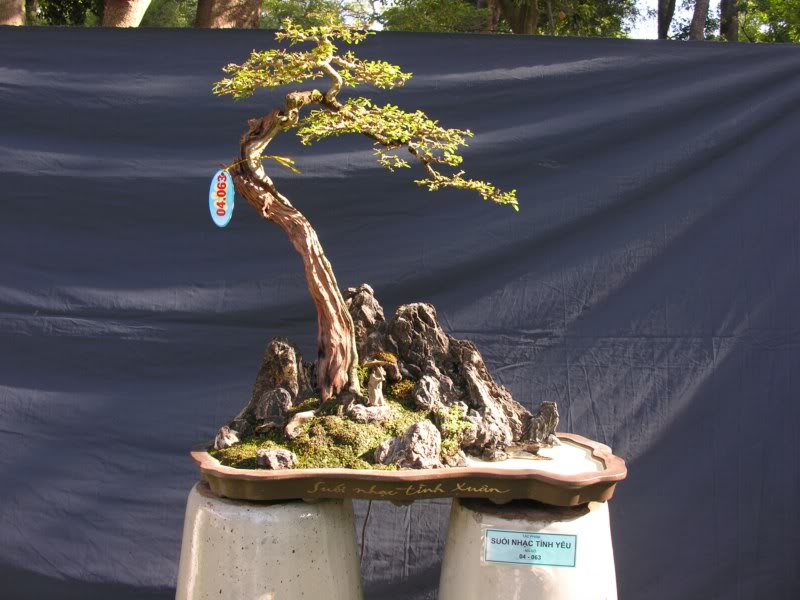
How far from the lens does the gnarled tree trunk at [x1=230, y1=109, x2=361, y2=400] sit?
154cm

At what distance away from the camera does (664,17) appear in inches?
392

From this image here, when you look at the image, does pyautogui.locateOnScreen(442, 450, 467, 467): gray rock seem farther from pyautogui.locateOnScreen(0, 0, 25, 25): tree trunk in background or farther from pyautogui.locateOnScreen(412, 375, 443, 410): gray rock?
pyautogui.locateOnScreen(0, 0, 25, 25): tree trunk in background

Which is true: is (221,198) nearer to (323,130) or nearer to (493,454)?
(323,130)

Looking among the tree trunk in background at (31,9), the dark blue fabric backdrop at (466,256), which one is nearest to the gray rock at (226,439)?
the dark blue fabric backdrop at (466,256)

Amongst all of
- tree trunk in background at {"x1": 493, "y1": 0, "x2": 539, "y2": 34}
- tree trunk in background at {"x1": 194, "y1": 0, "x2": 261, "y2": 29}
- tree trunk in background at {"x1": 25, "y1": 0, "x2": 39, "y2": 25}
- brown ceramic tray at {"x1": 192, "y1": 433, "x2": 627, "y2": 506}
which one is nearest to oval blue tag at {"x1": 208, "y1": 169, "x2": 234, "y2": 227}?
brown ceramic tray at {"x1": 192, "y1": 433, "x2": 627, "y2": 506}

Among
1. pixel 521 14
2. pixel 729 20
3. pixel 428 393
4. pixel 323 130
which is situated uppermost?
pixel 729 20

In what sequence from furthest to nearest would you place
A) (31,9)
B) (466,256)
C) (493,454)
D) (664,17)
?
(664,17), (31,9), (466,256), (493,454)

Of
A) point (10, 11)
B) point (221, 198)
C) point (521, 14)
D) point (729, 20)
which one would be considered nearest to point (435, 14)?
point (521, 14)

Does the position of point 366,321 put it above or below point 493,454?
above

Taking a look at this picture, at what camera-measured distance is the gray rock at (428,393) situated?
154 centimetres

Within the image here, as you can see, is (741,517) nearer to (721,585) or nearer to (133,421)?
(721,585)

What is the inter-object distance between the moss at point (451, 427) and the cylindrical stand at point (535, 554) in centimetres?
11

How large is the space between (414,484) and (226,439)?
1.24 ft

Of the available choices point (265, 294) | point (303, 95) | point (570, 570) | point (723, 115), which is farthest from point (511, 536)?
point (723, 115)
